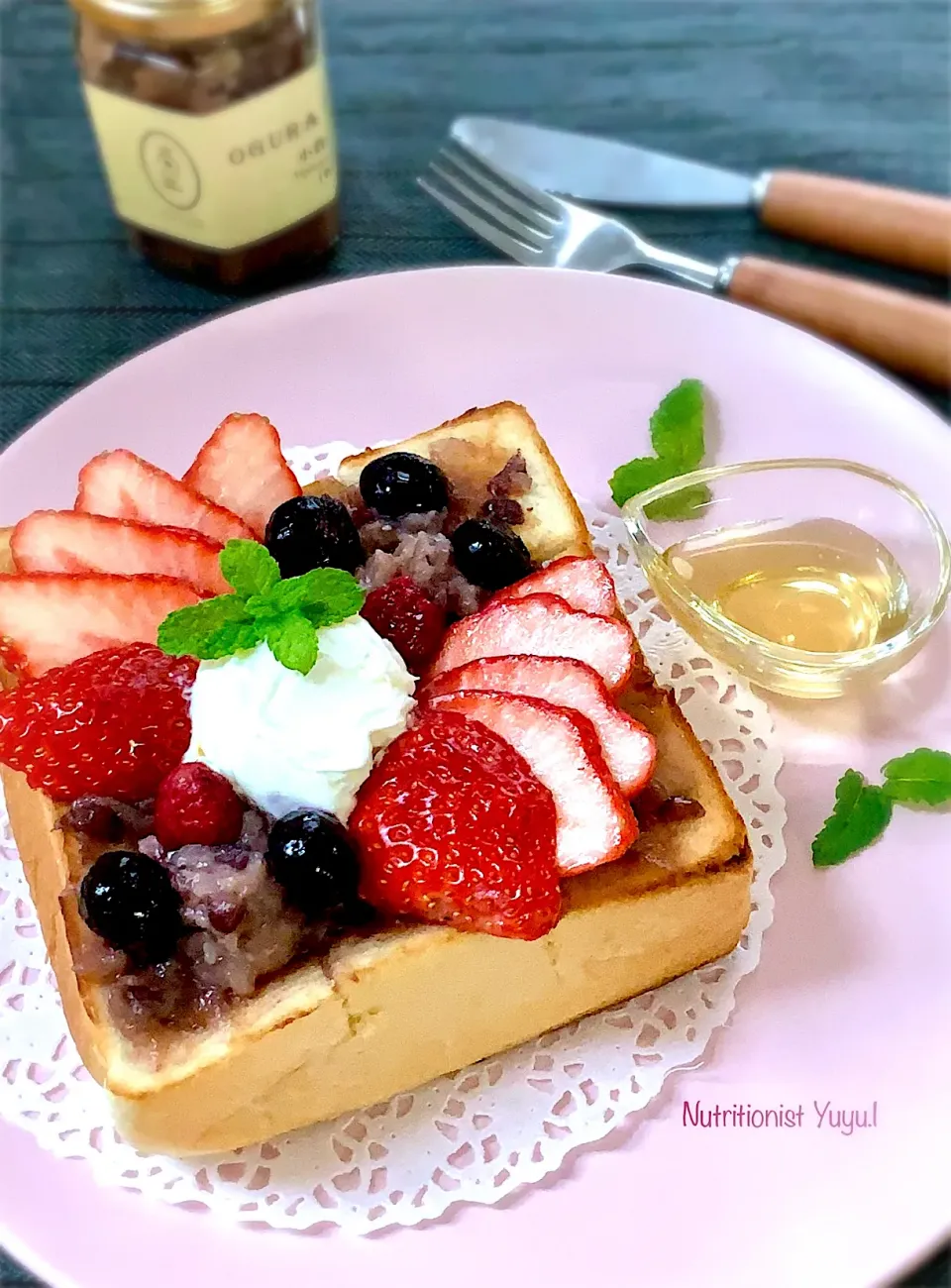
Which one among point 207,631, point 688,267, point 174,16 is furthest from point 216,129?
point 207,631

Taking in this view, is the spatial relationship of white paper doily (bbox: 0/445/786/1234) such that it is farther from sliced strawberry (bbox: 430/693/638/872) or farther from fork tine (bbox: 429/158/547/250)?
fork tine (bbox: 429/158/547/250)

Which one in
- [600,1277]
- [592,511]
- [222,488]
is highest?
[222,488]

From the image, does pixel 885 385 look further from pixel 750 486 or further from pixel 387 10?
pixel 387 10

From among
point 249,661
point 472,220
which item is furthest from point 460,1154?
point 472,220

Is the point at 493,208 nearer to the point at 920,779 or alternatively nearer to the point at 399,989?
the point at 920,779

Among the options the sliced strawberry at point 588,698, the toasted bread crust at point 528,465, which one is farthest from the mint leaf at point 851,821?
the toasted bread crust at point 528,465
